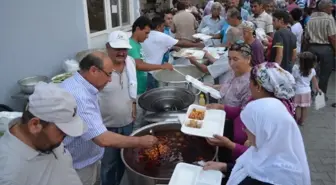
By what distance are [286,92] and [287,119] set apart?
425mm

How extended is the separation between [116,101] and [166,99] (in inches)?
19.8

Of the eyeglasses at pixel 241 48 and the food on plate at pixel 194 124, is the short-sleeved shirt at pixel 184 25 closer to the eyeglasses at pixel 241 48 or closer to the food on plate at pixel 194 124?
the eyeglasses at pixel 241 48

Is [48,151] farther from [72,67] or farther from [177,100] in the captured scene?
[72,67]

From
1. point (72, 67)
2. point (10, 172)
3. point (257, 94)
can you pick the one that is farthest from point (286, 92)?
point (72, 67)

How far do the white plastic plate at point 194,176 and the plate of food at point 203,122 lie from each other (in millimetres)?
350

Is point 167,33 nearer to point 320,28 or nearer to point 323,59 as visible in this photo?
point 320,28

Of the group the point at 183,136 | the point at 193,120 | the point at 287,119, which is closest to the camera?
the point at 287,119

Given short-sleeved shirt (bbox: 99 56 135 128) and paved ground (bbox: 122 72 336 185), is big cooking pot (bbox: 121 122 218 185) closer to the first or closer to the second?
short-sleeved shirt (bbox: 99 56 135 128)

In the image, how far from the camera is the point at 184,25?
5863mm

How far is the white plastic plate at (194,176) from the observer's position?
179cm

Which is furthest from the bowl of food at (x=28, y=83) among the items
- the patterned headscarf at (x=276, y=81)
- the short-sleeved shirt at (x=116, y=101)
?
the patterned headscarf at (x=276, y=81)

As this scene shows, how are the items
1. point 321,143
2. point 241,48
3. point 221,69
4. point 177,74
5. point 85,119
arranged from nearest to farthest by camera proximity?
1. point 85,119
2. point 241,48
3. point 221,69
4. point 177,74
5. point 321,143

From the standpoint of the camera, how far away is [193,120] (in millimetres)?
2359

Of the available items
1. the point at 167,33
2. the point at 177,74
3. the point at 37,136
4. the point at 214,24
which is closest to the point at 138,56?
the point at 177,74
